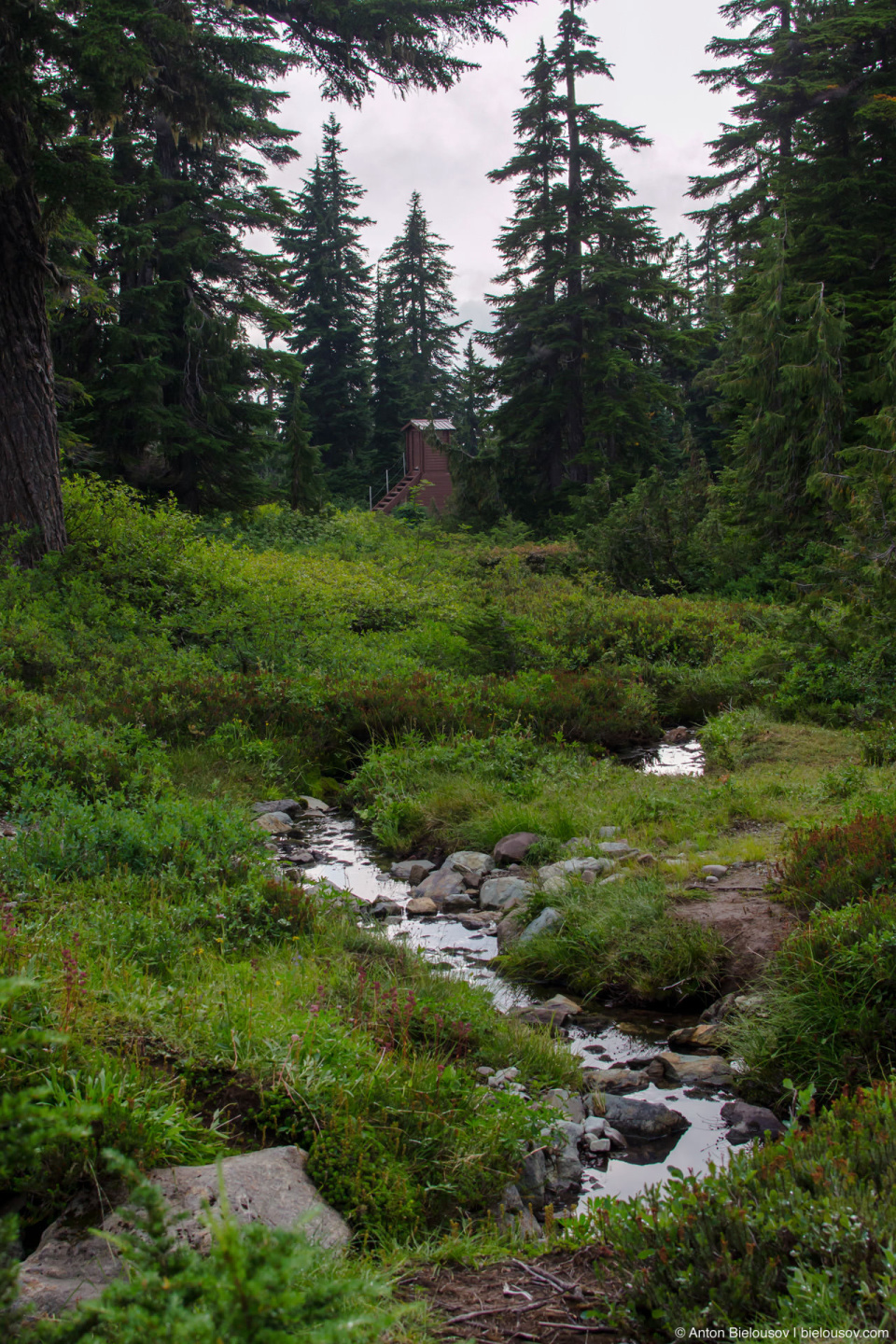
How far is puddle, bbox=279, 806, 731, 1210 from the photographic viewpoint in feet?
11.7

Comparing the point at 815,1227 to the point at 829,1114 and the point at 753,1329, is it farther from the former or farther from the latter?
the point at 829,1114

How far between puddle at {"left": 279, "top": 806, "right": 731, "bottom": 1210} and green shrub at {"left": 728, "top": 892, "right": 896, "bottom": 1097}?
0.35 metres

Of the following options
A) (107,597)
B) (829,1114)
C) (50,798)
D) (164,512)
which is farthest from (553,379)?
(829,1114)

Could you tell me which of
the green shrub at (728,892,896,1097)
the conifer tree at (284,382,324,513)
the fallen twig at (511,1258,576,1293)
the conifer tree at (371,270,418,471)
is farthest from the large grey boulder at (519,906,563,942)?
the conifer tree at (371,270,418,471)

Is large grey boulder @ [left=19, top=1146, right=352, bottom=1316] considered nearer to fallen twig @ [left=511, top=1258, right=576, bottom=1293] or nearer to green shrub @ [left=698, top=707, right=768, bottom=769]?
fallen twig @ [left=511, top=1258, right=576, bottom=1293]

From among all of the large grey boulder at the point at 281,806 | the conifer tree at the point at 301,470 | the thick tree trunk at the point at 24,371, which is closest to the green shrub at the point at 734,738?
the large grey boulder at the point at 281,806

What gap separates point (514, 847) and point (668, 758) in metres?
3.89

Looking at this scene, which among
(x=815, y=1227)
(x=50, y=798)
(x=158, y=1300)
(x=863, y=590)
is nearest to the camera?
(x=158, y=1300)

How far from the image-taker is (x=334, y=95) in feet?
46.0

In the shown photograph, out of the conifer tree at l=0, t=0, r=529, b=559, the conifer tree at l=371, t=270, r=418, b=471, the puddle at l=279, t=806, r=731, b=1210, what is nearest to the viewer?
the puddle at l=279, t=806, r=731, b=1210

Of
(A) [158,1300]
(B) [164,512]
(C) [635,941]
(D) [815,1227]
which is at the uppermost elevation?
(B) [164,512]

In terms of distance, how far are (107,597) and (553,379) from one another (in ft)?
77.2

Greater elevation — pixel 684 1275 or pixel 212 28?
pixel 212 28

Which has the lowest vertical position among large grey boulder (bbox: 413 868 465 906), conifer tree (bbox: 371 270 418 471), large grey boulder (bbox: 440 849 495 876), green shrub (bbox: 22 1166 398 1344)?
large grey boulder (bbox: 413 868 465 906)
